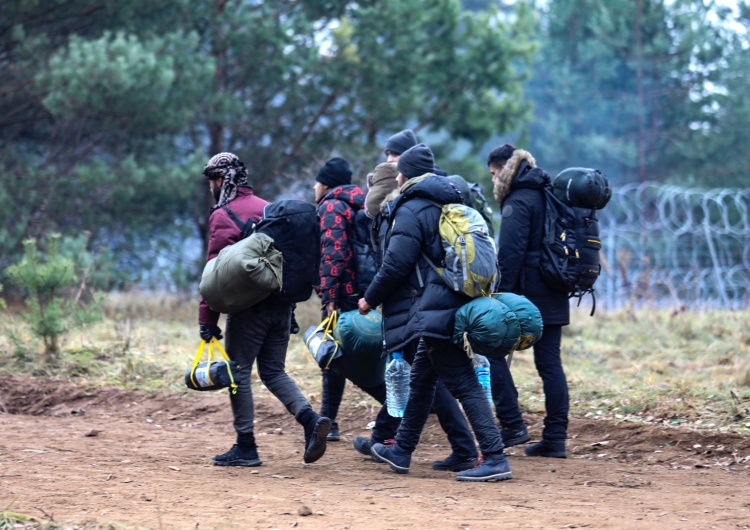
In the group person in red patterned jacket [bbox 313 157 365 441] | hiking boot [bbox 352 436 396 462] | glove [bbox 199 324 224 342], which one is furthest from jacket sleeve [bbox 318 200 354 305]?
hiking boot [bbox 352 436 396 462]

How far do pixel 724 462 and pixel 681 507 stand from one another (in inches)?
64.6

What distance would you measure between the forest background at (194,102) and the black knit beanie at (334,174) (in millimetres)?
6577

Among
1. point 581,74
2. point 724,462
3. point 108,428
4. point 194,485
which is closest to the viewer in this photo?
point 194,485

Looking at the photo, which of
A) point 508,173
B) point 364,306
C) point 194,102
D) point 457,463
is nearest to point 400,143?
point 508,173

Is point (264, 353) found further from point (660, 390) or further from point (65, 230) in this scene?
point (65, 230)

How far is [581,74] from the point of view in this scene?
29281mm

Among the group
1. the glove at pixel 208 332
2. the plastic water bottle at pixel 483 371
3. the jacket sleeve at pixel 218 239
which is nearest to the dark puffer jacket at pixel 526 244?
the plastic water bottle at pixel 483 371

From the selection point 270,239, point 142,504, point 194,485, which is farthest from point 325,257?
point 142,504

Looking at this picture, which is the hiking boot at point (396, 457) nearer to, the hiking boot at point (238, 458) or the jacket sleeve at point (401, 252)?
the hiking boot at point (238, 458)

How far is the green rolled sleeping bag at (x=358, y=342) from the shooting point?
6.18 m

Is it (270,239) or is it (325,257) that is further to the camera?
(325,257)

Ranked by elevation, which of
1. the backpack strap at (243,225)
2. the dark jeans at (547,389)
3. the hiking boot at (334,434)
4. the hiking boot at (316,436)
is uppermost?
the backpack strap at (243,225)

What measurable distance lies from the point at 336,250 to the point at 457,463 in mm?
1560

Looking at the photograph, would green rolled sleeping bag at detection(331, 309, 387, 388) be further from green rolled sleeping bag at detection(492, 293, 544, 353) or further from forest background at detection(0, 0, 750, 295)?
forest background at detection(0, 0, 750, 295)
